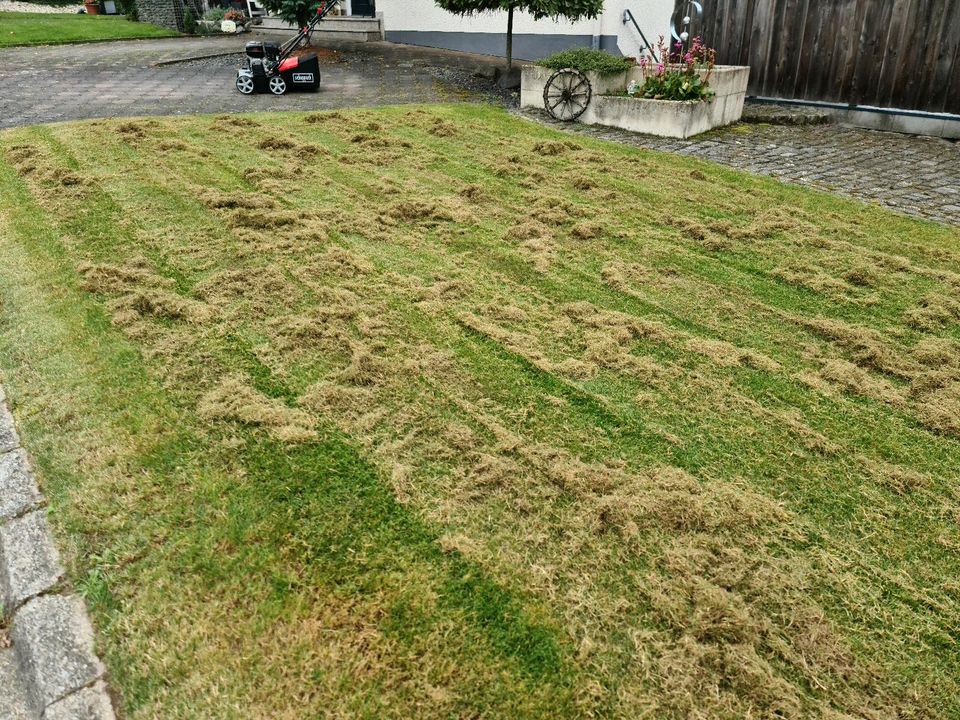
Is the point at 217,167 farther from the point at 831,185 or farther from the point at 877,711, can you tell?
the point at 877,711

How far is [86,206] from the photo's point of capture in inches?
190

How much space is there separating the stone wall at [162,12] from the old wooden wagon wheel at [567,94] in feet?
53.3

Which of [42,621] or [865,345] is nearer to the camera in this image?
[42,621]

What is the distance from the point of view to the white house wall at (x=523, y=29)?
1084cm

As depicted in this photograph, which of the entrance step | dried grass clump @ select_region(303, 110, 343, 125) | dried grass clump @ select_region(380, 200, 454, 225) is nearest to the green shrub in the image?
dried grass clump @ select_region(303, 110, 343, 125)

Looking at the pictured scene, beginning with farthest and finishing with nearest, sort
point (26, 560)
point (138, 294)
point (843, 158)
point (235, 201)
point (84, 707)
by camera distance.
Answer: point (843, 158) → point (235, 201) → point (138, 294) → point (26, 560) → point (84, 707)

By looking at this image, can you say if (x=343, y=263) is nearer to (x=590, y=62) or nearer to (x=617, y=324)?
(x=617, y=324)

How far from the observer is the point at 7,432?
2.69 meters

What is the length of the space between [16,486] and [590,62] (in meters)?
7.80

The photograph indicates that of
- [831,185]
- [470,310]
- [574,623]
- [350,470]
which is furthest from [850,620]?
[831,185]

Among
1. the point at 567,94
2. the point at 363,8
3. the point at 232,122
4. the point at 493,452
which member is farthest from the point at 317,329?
the point at 363,8

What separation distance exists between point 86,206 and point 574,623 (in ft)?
15.4

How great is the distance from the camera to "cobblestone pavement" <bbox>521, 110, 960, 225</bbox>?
5.68 metres

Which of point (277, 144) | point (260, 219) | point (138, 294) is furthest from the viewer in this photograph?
point (277, 144)
